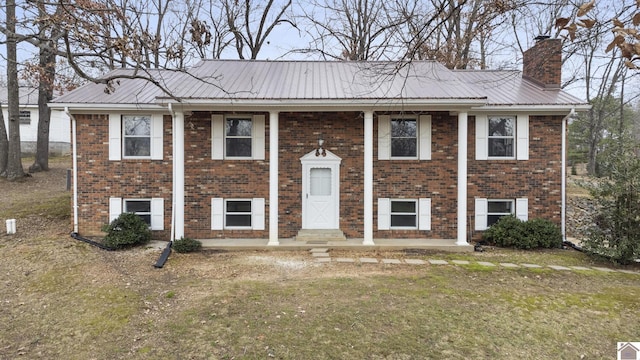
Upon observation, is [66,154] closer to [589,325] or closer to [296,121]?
[296,121]

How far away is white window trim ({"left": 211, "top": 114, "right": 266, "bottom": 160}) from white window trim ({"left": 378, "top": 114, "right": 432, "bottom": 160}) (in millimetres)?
3434

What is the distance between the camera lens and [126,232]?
9266 millimetres

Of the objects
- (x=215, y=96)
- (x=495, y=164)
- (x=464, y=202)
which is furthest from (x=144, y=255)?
(x=495, y=164)

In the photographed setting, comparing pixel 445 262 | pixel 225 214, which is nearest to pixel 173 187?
pixel 225 214

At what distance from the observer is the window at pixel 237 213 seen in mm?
10477

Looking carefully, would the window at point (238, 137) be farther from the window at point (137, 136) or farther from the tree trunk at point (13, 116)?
the tree trunk at point (13, 116)

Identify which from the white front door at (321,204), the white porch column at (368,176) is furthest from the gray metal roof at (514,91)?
the white front door at (321,204)

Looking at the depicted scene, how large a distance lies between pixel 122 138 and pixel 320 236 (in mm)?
6402

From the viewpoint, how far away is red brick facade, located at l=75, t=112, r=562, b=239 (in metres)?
10.3

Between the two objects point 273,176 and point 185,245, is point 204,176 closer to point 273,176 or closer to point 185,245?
point 185,245

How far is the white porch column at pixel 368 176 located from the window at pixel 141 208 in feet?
20.8

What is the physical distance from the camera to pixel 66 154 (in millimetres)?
25516

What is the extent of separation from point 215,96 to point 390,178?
5366 mm

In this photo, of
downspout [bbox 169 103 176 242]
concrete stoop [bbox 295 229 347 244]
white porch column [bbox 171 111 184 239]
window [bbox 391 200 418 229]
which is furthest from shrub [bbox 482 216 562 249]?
downspout [bbox 169 103 176 242]
